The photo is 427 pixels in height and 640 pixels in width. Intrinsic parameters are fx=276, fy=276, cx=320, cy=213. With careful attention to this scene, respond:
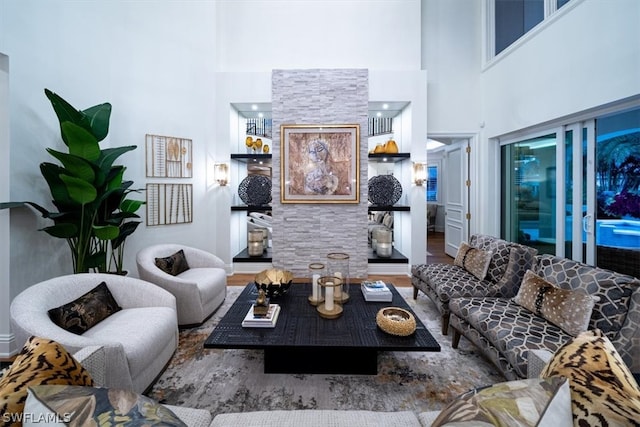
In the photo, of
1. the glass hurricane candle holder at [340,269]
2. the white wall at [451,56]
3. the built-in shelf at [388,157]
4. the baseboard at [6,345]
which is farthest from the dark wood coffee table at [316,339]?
the white wall at [451,56]

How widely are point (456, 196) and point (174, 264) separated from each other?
5114 mm

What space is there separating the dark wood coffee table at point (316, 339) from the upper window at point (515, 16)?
4.13 meters

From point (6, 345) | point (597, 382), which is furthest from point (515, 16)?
point (6, 345)

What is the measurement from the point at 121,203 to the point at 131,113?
55.4 inches

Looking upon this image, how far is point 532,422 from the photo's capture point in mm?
707

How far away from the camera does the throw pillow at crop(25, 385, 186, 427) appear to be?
0.74 meters

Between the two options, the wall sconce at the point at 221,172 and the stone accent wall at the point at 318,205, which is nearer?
the stone accent wall at the point at 318,205

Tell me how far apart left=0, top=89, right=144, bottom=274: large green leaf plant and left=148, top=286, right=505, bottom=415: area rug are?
1402mm

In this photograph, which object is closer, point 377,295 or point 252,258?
point 377,295

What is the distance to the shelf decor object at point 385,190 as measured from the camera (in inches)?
189

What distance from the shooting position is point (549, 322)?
1.99 meters

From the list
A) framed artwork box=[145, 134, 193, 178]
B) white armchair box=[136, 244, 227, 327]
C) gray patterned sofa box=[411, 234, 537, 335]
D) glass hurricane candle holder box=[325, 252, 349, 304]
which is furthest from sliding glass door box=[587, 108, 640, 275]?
framed artwork box=[145, 134, 193, 178]

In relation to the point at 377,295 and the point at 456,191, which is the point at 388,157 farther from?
the point at 377,295

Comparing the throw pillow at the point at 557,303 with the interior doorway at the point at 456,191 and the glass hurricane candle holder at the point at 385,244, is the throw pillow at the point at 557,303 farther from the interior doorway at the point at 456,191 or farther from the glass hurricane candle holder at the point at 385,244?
the interior doorway at the point at 456,191
